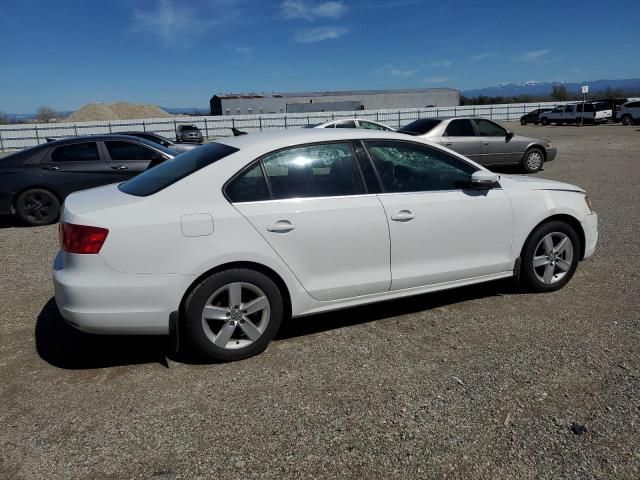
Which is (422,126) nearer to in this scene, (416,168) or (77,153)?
(77,153)

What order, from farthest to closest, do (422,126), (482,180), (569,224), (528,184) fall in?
(422,126) < (569,224) < (528,184) < (482,180)

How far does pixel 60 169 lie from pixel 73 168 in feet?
0.66

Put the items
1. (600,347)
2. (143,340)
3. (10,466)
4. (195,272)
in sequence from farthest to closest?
(143,340) < (600,347) < (195,272) < (10,466)

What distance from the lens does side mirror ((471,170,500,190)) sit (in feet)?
13.2

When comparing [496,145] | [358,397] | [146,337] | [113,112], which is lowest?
[358,397]

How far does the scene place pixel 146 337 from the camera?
3.95 m

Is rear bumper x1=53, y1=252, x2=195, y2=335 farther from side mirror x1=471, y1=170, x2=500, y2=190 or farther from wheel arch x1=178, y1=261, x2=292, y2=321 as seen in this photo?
side mirror x1=471, y1=170, x2=500, y2=190

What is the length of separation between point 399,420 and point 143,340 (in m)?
2.18

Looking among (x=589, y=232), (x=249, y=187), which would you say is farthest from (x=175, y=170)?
(x=589, y=232)

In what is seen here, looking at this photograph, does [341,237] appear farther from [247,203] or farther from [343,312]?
[343,312]

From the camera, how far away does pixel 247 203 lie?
3.40m

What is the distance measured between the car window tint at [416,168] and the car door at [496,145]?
28.2 ft

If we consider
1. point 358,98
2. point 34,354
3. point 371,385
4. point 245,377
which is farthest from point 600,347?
point 358,98

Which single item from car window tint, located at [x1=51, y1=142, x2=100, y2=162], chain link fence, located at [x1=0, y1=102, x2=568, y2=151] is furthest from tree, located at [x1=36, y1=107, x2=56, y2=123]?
car window tint, located at [x1=51, y1=142, x2=100, y2=162]
